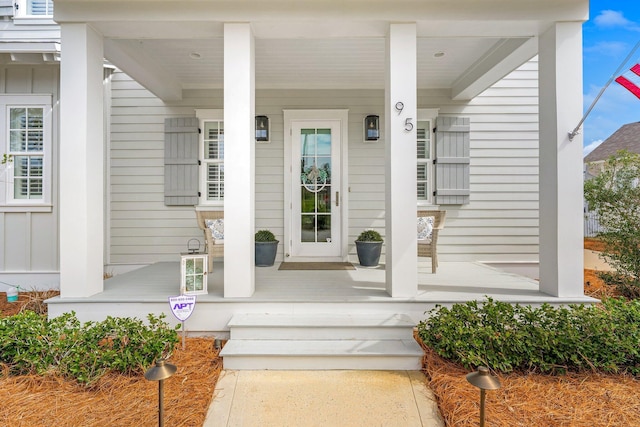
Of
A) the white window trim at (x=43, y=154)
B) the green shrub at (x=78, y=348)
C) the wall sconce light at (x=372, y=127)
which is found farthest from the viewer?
the wall sconce light at (x=372, y=127)

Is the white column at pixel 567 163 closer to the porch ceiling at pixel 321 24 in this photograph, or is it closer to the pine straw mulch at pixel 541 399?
the porch ceiling at pixel 321 24

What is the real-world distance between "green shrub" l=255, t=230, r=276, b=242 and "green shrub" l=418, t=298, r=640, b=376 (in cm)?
292

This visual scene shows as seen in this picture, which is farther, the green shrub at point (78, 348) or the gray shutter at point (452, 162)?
the gray shutter at point (452, 162)

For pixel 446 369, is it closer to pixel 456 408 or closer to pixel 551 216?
pixel 456 408

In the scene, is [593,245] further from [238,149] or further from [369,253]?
[238,149]

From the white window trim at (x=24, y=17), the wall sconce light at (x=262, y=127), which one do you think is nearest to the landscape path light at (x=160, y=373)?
the wall sconce light at (x=262, y=127)

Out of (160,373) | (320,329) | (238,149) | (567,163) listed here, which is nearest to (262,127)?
(238,149)

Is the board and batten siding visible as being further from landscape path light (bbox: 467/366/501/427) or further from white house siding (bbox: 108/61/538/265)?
landscape path light (bbox: 467/366/501/427)

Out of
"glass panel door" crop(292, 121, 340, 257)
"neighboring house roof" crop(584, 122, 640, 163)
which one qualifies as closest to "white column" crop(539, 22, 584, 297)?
"glass panel door" crop(292, 121, 340, 257)

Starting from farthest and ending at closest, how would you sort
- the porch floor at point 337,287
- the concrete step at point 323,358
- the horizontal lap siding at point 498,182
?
the horizontal lap siding at point 498,182
the porch floor at point 337,287
the concrete step at point 323,358

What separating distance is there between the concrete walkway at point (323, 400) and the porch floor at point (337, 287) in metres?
0.69

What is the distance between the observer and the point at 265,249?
4.89 m

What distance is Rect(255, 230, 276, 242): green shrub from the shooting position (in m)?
4.95

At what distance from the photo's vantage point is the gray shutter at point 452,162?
5344 mm
